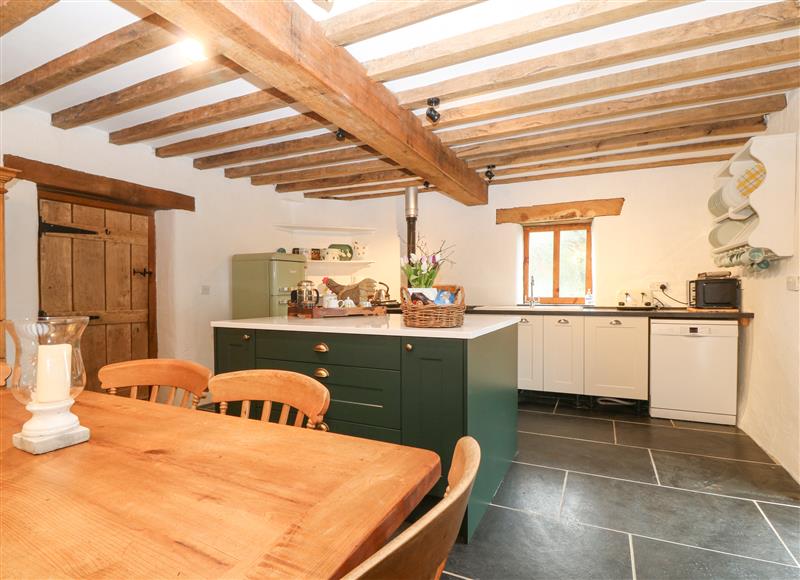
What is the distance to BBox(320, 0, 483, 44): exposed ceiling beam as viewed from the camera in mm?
1765

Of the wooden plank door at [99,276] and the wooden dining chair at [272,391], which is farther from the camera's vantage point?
the wooden plank door at [99,276]

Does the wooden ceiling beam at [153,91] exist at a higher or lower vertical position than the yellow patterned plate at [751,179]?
higher

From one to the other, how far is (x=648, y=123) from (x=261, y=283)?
3615 mm

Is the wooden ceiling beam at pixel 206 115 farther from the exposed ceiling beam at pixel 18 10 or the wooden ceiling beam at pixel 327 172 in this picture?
the wooden ceiling beam at pixel 327 172

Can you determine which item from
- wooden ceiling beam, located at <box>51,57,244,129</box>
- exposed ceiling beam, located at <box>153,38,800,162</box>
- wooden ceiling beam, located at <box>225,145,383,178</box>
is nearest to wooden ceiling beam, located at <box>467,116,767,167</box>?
exposed ceiling beam, located at <box>153,38,800,162</box>

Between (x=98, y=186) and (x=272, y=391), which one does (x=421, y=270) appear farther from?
(x=98, y=186)

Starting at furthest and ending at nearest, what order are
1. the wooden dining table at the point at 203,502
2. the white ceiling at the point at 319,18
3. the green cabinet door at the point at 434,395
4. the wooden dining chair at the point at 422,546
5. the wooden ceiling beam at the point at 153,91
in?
the wooden ceiling beam at the point at 153,91, the white ceiling at the point at 319,18, the green cabinet door at the point at 434,395, the wooden dining table at the point at 203,502, the wooden dining chair at the point at 422,546

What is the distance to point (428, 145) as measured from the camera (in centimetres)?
322

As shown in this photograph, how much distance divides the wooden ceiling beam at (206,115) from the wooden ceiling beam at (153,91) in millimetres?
281

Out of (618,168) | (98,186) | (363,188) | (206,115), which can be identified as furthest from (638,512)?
(98,186)

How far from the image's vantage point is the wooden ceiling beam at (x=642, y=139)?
3234mm

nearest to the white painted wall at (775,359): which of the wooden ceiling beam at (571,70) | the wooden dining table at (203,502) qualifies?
the wooden ceiling beam at (571,70)

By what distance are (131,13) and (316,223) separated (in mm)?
3546

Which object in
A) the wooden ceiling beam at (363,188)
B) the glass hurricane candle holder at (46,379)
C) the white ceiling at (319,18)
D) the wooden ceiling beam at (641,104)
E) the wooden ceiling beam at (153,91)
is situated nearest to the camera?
the glass hurricane candle holder at (46,379)
